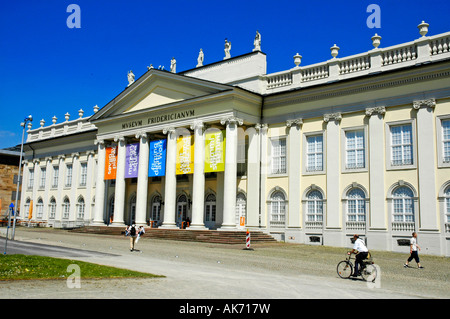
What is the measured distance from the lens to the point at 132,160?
1647 inches

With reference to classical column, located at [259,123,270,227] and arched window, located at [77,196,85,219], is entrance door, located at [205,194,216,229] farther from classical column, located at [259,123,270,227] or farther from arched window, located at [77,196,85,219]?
arched window, located at [77,196,85,219]

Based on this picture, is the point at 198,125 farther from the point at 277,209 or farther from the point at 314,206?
the point at 314,206

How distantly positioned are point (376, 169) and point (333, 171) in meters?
2.99

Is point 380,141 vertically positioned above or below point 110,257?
above

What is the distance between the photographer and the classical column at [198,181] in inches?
1394

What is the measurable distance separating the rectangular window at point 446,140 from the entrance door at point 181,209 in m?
21.3

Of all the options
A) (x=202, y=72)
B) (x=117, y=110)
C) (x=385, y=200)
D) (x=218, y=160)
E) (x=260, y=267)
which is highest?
(x=202, y=72)

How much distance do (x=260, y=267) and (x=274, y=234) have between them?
14.9m

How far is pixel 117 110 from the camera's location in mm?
44281

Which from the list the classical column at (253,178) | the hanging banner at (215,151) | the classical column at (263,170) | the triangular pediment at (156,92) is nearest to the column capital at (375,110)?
the classical column at (263,170)

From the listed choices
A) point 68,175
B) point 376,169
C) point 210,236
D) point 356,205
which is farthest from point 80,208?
point 376,169
